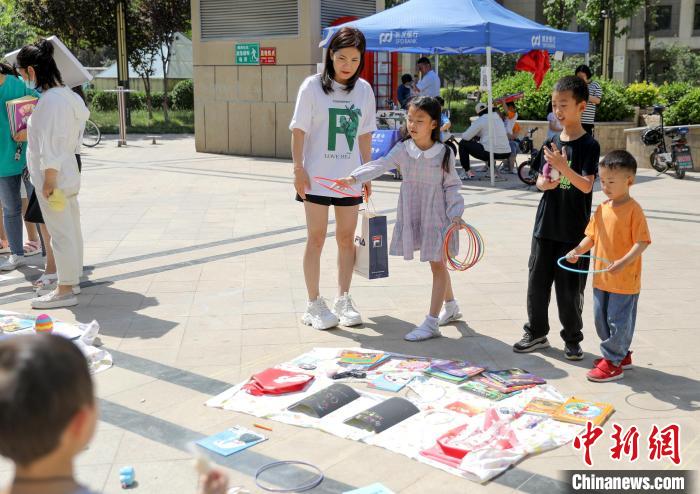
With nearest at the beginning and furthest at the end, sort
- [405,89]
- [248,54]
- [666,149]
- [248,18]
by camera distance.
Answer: [666,149]
[405,89]
[248,18]
[248,54]

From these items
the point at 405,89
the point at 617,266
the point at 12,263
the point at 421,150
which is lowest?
the point at 12,263

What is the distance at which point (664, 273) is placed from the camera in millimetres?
6711

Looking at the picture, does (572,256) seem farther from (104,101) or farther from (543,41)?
(104,101)

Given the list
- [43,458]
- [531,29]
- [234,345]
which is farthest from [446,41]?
[43,458]

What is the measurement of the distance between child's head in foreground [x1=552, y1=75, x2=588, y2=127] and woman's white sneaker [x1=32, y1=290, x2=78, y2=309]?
3.63m

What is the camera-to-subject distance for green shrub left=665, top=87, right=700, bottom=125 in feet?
44.7

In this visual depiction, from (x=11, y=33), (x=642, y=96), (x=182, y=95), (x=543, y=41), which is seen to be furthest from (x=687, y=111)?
(x=11, y=33)

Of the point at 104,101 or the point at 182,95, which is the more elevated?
the point at 182,95

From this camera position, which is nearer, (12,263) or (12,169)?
(12,169)

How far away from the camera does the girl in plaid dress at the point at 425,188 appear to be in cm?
476

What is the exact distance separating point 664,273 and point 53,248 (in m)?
4.87

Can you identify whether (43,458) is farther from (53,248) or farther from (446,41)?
(446,41)

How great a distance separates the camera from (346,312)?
Answer: 533 cm

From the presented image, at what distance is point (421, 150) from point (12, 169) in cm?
381
